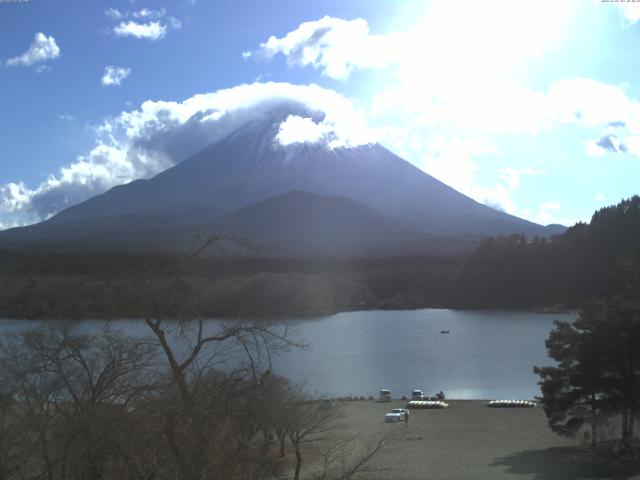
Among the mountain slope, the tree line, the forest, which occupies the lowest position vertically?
the tree line

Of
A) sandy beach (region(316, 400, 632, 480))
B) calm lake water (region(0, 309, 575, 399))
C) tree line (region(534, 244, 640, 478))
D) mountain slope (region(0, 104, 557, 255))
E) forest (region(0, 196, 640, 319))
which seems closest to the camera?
sandy beach (region(316, 400, 632, 480))

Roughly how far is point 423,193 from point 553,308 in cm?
4560

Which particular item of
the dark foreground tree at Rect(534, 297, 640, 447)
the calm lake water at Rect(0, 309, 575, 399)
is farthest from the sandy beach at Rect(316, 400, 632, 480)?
the calm lake water at Rect(0, 309, 575, 399)

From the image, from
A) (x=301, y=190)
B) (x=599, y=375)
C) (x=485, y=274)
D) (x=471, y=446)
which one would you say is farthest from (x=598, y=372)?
(x=301, y=190)

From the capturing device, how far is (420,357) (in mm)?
25906

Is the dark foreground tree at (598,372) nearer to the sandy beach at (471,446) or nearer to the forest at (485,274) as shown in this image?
the sandy beach at (471,446)

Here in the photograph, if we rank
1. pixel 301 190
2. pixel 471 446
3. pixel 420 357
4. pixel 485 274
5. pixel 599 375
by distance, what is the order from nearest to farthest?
1. pixel 599 375
2. pixel 471 446
3. pixel 420 357
4. pixel 485 274
5. pixel 301 190

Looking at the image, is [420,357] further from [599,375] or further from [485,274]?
[485,274]

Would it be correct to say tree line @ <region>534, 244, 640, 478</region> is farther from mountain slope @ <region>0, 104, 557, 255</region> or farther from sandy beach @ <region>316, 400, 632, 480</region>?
mountain slope @ <region>0, 104, 557, 255</region>

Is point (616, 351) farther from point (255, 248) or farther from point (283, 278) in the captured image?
point (283, 278)

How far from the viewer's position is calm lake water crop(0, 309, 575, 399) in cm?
2000

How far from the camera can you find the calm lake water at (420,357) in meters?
20.0

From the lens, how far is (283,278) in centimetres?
4041

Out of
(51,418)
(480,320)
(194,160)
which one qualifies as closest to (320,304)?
(480,320)
